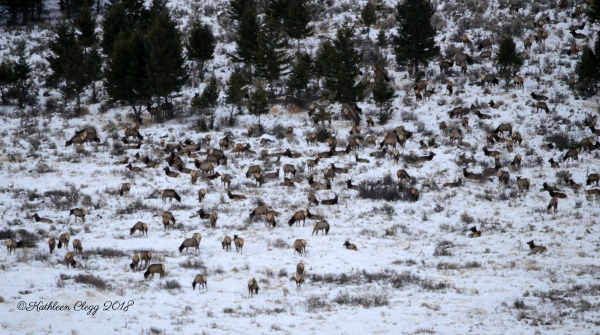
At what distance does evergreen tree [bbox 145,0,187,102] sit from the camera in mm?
38625

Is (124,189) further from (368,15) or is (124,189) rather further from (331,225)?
(368,15)

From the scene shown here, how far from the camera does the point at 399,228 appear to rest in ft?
73.3

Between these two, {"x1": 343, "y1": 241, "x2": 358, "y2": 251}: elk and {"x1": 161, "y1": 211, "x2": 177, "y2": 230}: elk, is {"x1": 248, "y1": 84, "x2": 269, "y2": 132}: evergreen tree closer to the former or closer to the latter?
{"x1": 161, "y1": 211, "x2": 177, "y2": 230}: elk

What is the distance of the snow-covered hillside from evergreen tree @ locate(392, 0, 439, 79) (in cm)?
244

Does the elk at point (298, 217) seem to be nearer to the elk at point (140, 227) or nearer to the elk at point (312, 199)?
the elk at point (312, 199)

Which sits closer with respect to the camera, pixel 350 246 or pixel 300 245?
pixel 300 245

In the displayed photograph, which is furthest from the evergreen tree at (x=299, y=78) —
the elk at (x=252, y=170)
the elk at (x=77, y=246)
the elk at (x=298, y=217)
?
the elk at (x=77, y=246)

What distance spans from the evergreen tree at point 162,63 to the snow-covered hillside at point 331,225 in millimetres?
2404

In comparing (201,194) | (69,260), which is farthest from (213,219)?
(69,260)

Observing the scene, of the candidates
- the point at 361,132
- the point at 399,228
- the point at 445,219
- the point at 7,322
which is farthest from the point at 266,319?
the point at 361,132

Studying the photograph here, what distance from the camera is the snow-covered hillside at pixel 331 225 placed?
14.3 m

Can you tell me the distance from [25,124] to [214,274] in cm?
2748

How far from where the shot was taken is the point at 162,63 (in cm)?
3912

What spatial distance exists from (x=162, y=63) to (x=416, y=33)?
54.3 ft
